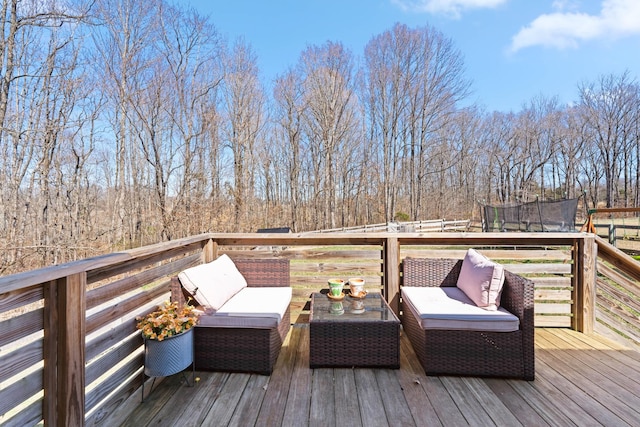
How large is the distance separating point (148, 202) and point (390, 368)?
835 cm

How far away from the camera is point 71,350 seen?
4.74 ft

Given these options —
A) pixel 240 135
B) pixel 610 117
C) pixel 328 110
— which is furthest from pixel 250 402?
pixel 610 117

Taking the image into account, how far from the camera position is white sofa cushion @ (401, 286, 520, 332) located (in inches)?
81.2

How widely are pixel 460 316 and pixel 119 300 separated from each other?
7.87 feet

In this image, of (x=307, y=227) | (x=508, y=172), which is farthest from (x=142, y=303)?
(x=508, y=172)

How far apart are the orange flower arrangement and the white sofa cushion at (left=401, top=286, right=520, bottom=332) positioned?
1.66 meters

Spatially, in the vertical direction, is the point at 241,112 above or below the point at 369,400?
above

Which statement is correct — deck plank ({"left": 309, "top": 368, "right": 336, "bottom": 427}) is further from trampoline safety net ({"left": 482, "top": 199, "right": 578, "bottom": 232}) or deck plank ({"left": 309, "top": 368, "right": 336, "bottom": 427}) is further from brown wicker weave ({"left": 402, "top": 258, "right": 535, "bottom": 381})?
trampoline safety net ({"left": 482, "top": 199, "right": 578, "bottom": 232})

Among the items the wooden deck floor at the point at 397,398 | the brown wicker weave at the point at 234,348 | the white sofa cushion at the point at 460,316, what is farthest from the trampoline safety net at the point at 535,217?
the brown wicker weave at the point at 234,348

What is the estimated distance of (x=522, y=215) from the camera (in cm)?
782

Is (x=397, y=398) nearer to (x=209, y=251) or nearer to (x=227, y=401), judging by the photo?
(x=227, y=401)

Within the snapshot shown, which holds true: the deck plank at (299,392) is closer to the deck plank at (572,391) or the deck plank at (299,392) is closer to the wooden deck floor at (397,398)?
the wooden deck floor at (397,398)

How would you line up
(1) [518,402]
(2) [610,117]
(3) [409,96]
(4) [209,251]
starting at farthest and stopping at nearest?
(2) [610,117]
(3) [409,96]
(4) [209,251]
(1) [518,402]

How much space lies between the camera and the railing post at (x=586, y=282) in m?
2.80
